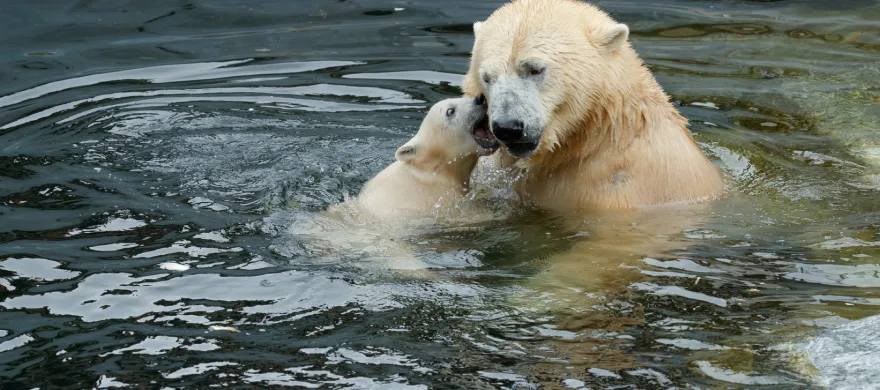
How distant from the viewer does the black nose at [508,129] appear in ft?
15.9

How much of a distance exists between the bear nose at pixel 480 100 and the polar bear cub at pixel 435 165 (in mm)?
76

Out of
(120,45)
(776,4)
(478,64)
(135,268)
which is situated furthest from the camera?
(776,4)

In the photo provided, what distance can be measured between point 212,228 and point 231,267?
61cm

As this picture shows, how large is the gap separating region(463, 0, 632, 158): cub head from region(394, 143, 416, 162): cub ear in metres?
0.71

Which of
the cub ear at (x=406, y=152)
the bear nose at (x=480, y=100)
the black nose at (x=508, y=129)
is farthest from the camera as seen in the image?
the cub ear at (x=406, y=152)

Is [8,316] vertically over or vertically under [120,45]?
under

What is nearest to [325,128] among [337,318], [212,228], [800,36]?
[212,228]

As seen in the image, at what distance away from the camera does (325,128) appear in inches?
284

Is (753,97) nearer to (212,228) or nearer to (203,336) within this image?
(212,228)

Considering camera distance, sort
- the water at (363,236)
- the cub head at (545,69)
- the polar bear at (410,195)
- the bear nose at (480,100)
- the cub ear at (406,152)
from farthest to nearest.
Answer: the cub ear at (406,152) < the bear nose at (480,100) < the polar bear at (410,195) < the cub head at (545,69) < the water at (363,236)

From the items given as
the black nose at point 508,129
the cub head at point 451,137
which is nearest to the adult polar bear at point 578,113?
the black nose at point 508,129

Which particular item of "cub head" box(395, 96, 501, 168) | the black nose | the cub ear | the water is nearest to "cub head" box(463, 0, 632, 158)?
the black nose

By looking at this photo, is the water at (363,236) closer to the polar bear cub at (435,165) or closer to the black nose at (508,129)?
the polar bear cub at (435,165)

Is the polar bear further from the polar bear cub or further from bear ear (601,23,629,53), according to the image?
bear ear (601,23,629,53)
